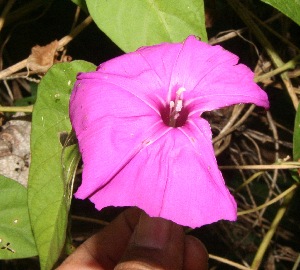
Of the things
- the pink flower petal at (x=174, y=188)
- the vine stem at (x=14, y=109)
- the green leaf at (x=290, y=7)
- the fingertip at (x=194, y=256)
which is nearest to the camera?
the pink flower petal at (x=174, y=188)

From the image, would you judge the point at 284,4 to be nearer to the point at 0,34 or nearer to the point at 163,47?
the point at 163,47

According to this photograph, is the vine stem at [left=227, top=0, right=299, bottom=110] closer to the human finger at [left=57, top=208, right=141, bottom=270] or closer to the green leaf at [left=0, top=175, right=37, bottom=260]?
the human finger at [left=57, top=208, right=141, bottom=270]


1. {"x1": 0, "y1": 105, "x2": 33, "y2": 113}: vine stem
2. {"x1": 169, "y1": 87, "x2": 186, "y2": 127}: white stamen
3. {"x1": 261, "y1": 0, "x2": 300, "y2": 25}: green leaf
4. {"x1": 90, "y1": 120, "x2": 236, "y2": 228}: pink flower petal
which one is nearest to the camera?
{"x1": 90, "y1": 120, "x2": 236, "y2": 228}: pink flower petal

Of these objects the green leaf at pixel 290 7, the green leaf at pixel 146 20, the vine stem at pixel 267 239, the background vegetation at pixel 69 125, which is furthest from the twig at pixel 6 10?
the vine stem at pixel 267 239

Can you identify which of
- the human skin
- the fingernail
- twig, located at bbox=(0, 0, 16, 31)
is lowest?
the human skin

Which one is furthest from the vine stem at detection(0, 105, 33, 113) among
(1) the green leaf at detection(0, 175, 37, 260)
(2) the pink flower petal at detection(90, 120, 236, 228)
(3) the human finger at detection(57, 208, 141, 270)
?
(2) the pink flower petal at detection(90, 120, 236, 228)

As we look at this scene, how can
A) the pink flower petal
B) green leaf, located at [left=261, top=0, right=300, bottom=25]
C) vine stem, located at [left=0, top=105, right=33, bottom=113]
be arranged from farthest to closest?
vine stem, located at [left=0, top=105, right=33, bottom=113] → green leaf, located at [left=261, top=0, right=300, bottom=25] → the pink flower petal

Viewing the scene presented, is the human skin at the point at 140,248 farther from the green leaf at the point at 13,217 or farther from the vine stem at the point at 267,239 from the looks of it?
the vine stem at the point at 267,239
